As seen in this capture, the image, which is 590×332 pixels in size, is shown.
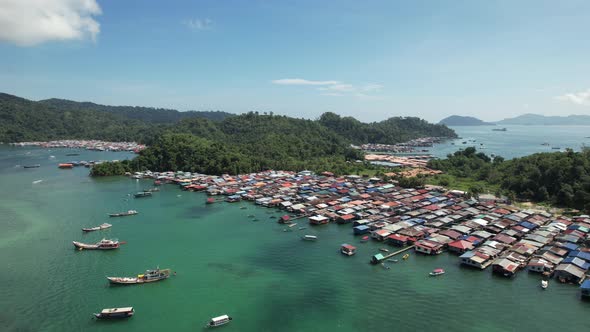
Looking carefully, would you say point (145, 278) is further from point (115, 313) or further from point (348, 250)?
point (348, 250)

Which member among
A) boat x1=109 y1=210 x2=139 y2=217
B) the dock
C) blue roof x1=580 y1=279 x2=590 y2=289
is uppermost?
boat x1=109 y1=210 x2=139 y2=217

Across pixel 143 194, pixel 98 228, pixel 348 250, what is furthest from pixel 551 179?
pixel 143 194

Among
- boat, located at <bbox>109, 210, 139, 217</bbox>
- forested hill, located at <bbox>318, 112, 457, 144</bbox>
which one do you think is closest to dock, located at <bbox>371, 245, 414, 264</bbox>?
boat, located at <bbox>109, 210, 139, 217</bbox>

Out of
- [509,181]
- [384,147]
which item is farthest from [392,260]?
[384,147]

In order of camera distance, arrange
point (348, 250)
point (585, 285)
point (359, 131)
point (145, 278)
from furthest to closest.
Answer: point (359, 131) → point (348, 250) → point (145, 278) → point (585, 285)

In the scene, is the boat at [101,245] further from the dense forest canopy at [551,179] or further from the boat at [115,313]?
the dense forest canopy at [551,179]

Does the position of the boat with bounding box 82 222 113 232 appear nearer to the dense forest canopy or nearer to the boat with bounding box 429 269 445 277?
the boat with bounding box 429 269 445 277

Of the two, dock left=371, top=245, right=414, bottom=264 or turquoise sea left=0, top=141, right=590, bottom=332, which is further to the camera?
dock left=371, top=245, right=414, bottom=264
